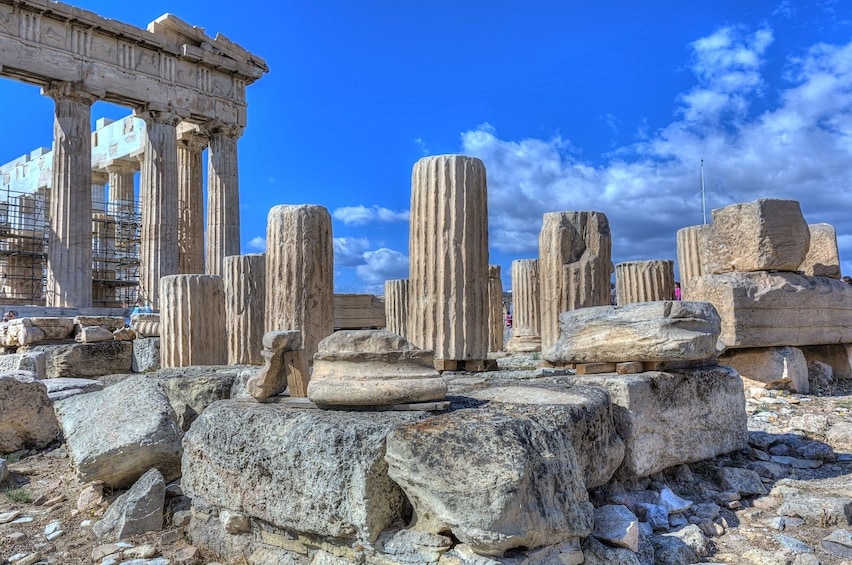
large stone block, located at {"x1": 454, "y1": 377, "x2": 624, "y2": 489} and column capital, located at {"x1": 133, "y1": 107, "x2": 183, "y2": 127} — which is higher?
column capital, located at {"x1": 133, "y1": 107, "x2": 183, "y2": 127}

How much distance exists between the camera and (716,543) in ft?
12.4

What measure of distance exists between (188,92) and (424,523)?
19919 mm

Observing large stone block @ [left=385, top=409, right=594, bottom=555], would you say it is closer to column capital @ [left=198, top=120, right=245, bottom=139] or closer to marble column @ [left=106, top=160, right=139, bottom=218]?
column capital @ [left=198, top=120, right=245, bottom=139]

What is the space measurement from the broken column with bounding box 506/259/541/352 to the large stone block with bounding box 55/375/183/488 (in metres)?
7.84

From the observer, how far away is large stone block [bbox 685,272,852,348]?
7.39 m

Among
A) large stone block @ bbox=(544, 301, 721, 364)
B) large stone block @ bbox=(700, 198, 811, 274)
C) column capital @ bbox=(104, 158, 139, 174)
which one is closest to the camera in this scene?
large stone block @ bbox=(544, 301, 721, 364)

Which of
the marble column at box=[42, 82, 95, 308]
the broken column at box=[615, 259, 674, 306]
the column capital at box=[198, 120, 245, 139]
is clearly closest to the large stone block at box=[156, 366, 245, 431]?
the broken column at box=[615, 259, 674, 306]

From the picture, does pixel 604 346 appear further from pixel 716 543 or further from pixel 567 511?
pixel 567 511

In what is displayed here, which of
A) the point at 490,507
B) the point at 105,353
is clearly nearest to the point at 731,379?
the point at 490,507

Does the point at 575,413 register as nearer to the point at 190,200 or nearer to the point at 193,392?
the point at 193,392

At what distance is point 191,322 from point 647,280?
5923mm

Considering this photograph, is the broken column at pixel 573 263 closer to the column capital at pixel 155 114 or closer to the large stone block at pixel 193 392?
the large stone block at pixel 193 392

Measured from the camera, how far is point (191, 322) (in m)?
7.61

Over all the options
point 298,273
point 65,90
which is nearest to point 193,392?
point 298,273
